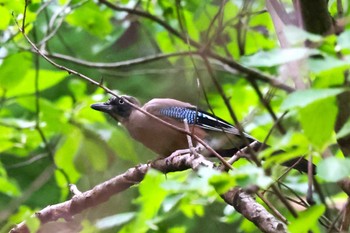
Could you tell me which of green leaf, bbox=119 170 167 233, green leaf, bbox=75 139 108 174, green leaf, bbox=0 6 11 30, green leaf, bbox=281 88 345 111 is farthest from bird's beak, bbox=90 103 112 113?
green leaf, bbox=281 88 345 111

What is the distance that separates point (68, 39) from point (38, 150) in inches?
36.2

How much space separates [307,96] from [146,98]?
4.23 metres

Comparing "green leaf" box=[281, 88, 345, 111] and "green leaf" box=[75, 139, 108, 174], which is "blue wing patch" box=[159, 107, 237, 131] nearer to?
"green leaf" box=[75, 139, 108, 174]

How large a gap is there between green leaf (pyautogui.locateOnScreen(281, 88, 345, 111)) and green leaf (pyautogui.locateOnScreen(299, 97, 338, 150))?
61 mm

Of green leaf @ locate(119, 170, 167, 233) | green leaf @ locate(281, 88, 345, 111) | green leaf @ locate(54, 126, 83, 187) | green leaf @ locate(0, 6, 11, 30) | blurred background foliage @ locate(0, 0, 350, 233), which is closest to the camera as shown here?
green leaf @ locate(281, 88, 345, 111)

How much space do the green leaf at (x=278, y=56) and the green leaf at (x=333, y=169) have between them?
21 cm

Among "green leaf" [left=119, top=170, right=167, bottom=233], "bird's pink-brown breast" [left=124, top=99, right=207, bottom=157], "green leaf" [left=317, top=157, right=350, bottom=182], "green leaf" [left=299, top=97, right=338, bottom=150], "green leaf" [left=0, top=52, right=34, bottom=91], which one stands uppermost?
"green leaf" [left=299, top=97, right=338, bottom=150]

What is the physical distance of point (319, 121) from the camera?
57.9 inches

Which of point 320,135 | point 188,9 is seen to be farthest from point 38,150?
point 320,135

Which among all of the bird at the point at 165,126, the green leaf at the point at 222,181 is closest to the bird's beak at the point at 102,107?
the bird at the point at 165,126

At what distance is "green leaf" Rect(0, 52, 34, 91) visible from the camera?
3818mm

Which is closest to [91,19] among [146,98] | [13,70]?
[13,70]

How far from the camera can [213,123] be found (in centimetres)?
400

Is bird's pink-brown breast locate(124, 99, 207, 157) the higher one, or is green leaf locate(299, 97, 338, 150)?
green leaf locate(299, 97, 338, 150)
